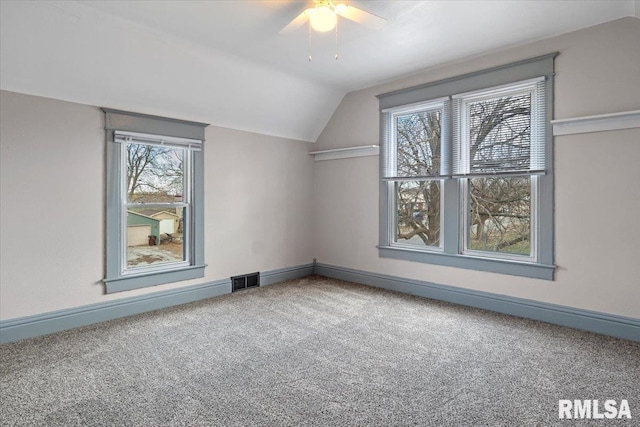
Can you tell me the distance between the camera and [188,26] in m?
2.98

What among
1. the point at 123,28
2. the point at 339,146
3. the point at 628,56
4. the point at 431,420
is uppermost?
the point at 123,28

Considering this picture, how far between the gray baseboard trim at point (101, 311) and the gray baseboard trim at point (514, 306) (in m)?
1.66

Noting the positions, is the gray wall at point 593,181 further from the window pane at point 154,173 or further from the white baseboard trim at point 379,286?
the window pane at point 154,173

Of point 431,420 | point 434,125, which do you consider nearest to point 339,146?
point 434,125

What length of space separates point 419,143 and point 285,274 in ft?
8.31

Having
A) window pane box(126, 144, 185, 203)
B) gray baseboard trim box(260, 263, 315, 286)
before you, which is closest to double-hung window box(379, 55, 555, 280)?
gray baseboard trim box(260, 263, 315, 286)

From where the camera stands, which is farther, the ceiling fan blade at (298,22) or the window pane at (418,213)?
the window pane at (418,213)

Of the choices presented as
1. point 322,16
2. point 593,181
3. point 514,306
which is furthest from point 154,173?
point 593,181

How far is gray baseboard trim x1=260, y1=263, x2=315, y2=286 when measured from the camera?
4827mm

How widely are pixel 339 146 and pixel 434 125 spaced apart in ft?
4.62

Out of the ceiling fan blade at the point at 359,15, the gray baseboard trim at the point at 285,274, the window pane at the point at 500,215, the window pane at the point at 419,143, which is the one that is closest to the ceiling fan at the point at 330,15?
the ceiling fan blade at the point at 359,15

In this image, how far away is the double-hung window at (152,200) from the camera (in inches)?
137

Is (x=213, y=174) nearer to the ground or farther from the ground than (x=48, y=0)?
nearer to the ground

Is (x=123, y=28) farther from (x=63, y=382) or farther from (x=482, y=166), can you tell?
(x=482, y=166)
